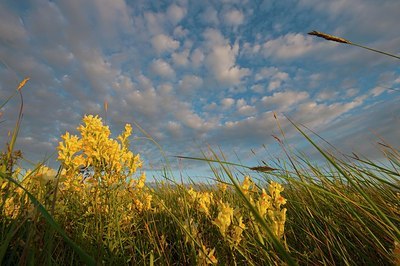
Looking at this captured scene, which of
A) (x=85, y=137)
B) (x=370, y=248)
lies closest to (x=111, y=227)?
(x=85, y=137)

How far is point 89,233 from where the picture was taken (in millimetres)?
3135

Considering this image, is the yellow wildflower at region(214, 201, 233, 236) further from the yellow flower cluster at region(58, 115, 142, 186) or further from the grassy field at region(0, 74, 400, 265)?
the yellow flower cluster at region(58, 115, 142, 186)

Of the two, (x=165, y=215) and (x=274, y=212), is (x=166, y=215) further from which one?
(x=274, y=212)

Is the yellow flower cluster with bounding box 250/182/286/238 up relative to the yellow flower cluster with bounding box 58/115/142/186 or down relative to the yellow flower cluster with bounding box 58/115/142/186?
down

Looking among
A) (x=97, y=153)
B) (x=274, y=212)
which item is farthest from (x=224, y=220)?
(x=97, y=153)

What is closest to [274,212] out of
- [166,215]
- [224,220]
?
[224,220]

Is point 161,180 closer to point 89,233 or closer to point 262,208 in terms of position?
point 89,233

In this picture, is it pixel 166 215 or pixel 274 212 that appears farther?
pixel 166 215

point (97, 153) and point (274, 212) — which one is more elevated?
point (97, 153)

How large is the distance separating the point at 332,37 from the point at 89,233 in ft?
9.88

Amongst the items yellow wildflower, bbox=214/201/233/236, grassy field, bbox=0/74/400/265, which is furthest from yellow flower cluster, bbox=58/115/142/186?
yellow wildflower, bbox=214/201/233/236

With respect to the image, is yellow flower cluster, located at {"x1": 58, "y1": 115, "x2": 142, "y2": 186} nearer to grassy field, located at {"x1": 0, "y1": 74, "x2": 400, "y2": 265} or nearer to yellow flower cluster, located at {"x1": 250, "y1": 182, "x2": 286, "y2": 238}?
grassy field, located at {"x1": 0, "y1": 74, "x2": 400, "y2": 265}

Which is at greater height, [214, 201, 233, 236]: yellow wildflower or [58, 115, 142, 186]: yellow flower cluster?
[58, 115, 142, 186]: yellow flower cluster

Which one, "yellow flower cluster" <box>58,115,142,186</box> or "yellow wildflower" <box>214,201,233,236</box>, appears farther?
"yellow flower cluster" <box>58,115,142,186</box>
